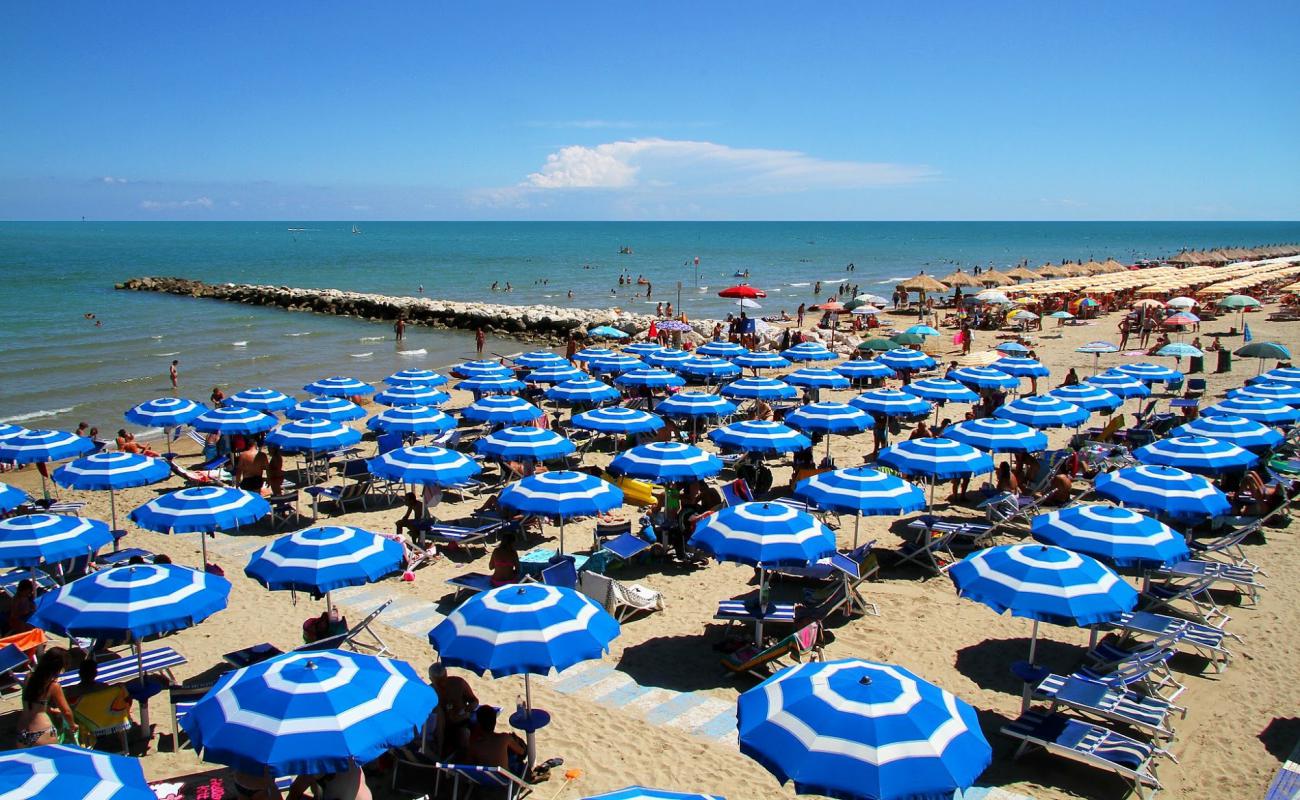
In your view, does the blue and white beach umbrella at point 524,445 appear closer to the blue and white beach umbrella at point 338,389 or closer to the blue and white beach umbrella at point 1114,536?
→ the blue and white beach umbrella at point 1114,536

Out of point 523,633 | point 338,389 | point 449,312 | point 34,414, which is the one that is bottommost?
point 34,414

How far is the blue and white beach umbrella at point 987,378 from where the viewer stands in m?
17.4

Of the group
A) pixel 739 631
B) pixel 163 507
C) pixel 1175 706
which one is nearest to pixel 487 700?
pixel 739 631

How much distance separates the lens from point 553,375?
1966 centimetres

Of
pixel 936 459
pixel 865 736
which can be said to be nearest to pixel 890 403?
pixel 936 459

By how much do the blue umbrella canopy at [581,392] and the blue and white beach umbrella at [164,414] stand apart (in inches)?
252

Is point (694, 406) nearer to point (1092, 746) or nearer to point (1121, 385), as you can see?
point (1121, 385)

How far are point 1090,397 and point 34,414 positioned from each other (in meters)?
26.0

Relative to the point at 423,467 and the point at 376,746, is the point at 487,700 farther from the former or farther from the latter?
the point at 423,467

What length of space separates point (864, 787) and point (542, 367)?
661 inches

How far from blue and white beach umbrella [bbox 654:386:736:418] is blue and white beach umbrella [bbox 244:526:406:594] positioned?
7824mm

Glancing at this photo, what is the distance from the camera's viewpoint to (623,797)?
427 centimetres

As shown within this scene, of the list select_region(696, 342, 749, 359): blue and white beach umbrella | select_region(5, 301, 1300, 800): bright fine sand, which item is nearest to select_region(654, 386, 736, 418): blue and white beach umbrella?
select_region(5, 301, 1300, 800): bright fine sand

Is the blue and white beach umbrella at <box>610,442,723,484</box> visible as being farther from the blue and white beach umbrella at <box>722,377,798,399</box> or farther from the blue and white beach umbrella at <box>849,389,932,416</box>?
the blue and white beach umbrella at <box>722,377,798,399</box>
